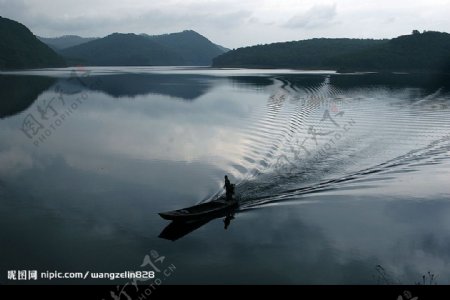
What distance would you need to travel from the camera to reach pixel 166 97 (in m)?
91.6

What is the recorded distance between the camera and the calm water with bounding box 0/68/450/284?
65.9 ft

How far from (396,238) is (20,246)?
62.2ft

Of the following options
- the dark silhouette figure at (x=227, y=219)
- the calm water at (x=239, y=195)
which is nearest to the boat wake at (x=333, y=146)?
the calm water at (x=239, y=195)

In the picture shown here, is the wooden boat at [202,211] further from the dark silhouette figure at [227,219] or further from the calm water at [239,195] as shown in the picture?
the calm water at [239,195]

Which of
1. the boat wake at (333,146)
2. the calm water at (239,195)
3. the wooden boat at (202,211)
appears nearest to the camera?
the calm water at (239,195)

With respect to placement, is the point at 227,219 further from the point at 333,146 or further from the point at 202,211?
the point at 333,146

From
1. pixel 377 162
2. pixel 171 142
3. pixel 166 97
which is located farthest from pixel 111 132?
pixel 166 97

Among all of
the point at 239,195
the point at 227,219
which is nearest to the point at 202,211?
the point at 227,219

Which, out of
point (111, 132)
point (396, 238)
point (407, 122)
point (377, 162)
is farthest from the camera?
point (407, 122)

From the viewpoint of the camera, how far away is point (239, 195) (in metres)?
29.1

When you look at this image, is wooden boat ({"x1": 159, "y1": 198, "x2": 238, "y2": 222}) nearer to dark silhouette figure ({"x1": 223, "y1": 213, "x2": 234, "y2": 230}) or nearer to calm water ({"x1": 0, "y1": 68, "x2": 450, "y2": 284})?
dark silhouette figure ({"x1": 223, "y1": 213, "x2": 234, "y2": 230})

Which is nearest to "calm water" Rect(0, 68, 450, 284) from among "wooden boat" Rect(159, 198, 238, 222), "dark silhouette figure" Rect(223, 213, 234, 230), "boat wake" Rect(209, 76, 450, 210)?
"boat wake" Rect(209, 76, 450, 210)

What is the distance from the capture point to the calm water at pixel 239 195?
20094 mm
